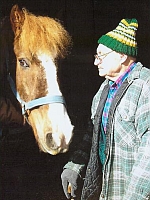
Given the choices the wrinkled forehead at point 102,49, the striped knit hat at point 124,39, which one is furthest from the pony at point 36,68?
the striped knit hat at point 124,39

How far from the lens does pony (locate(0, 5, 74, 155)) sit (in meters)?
3.16

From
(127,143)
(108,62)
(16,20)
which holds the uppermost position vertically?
(16,20)

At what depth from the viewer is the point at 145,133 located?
2.73 m

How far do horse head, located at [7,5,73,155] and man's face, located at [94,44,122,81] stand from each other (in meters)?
0.34

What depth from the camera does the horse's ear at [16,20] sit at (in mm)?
3146

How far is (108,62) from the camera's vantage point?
3008mm

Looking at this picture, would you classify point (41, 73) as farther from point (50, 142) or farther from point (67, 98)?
point (50, 142)

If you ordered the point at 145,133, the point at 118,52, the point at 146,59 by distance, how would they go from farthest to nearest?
the point at 146,59 < the point at 118,52 < the point at 145,133

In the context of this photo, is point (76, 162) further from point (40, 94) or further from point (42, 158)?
point (40, 94)

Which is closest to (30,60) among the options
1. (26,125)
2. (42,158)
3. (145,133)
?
(26,125)

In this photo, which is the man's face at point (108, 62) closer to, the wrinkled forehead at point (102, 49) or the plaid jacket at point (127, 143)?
the wrinkled forehead at point (102, 49)

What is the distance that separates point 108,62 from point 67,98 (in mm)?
467

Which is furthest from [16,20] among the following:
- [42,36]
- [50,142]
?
[50,142]

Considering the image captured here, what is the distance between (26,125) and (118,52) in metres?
0.87
